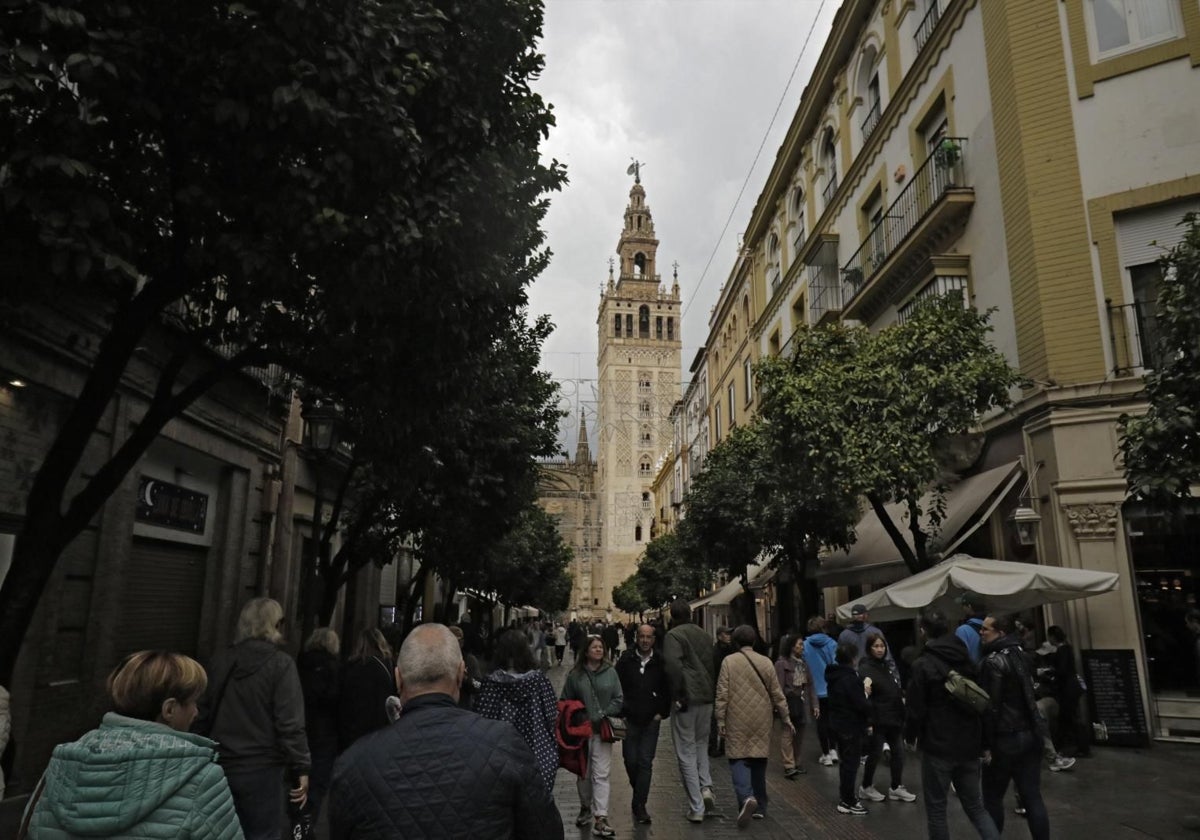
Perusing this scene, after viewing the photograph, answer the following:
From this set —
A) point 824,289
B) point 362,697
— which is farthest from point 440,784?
point 824,289

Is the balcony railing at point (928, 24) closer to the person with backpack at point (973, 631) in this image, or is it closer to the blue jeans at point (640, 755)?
the person with backpack at point (973, 631)

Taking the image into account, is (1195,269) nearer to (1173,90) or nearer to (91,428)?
(1173,90)

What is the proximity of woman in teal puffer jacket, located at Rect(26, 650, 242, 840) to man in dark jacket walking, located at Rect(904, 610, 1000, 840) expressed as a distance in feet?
15.9

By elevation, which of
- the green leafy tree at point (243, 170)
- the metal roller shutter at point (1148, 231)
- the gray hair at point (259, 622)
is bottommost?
the gray hair at point (259, 622)

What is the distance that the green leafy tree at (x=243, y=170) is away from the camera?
493 cm

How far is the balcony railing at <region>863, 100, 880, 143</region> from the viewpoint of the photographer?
19156 mm

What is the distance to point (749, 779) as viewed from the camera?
24.2 feet

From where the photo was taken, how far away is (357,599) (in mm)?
21594

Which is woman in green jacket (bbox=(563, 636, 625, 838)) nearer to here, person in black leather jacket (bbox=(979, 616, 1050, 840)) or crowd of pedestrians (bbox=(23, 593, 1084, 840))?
crowd of pedestrians (bbox=(23, 593, 1084, 840))

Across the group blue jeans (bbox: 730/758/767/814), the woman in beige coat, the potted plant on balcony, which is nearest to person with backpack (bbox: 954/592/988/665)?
the woman in beige coat

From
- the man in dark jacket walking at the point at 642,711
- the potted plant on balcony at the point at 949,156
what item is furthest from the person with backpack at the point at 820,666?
the potted plant on balcony at the point at 949,156

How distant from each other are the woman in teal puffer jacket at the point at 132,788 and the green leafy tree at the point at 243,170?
3.13 metres

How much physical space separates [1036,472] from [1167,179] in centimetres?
441

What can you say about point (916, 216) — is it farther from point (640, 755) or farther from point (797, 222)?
point (640, 755)
